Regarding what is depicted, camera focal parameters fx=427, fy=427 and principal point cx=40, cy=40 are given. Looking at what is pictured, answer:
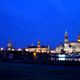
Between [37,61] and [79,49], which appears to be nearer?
[37,61]

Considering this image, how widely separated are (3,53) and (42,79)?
97.7 meters

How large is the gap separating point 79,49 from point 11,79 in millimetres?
155554

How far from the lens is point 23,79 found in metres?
44.2

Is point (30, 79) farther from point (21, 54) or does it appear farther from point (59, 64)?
point (21, 54)

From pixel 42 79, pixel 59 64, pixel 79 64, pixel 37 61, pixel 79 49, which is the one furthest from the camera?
pixel 79 49

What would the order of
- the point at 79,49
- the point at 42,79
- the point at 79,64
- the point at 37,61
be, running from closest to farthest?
the point at 42,79
the point at 79,64
the point at 37,61
the point at 79,49

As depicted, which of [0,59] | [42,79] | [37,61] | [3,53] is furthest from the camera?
[3,53]

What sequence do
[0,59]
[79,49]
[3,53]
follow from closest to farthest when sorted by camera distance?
[0,59], [3,53], [79,49]

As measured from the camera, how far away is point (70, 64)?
3634 inches

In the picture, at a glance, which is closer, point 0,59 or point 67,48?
point 0,59

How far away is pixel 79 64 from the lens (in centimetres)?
9025

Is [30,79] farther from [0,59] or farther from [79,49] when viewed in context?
[79,49]

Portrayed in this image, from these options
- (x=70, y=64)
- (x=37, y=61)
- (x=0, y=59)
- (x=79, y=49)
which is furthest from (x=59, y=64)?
(x=79, y=49)

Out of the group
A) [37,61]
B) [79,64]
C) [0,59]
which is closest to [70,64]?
[79,64]
